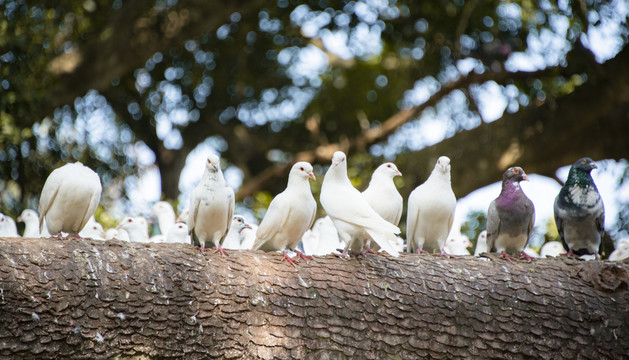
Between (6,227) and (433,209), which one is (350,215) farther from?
(6,227)

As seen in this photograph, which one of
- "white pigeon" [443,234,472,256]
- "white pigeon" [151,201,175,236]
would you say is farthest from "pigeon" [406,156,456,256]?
"white pigeon" [151,201,175,236]

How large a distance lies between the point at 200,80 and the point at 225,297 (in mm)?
10568

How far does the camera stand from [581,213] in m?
7.57

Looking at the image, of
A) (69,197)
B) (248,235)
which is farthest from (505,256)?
(69,197)

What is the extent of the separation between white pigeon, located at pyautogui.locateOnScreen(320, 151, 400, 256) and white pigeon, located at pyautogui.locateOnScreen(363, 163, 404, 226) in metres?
0.50

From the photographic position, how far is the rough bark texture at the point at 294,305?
507cm

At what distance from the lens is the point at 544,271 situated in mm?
6480

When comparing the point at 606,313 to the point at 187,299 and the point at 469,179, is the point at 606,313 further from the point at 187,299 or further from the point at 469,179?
the point at 469,179

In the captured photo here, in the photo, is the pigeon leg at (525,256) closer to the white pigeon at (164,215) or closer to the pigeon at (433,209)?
the pigeon at (433,209)

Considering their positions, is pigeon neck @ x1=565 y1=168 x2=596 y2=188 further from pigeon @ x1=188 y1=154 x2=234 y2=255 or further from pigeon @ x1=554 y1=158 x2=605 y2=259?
pigeon @ x1=188 y1=154 x2=234 y2=255

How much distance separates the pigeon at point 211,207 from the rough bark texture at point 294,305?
708 mm

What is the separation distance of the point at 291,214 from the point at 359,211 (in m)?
0.70

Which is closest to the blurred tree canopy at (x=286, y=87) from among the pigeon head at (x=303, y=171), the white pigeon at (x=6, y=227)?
the white pigeon at (x=6, y=227)

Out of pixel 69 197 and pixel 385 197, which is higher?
pixel 385 197
